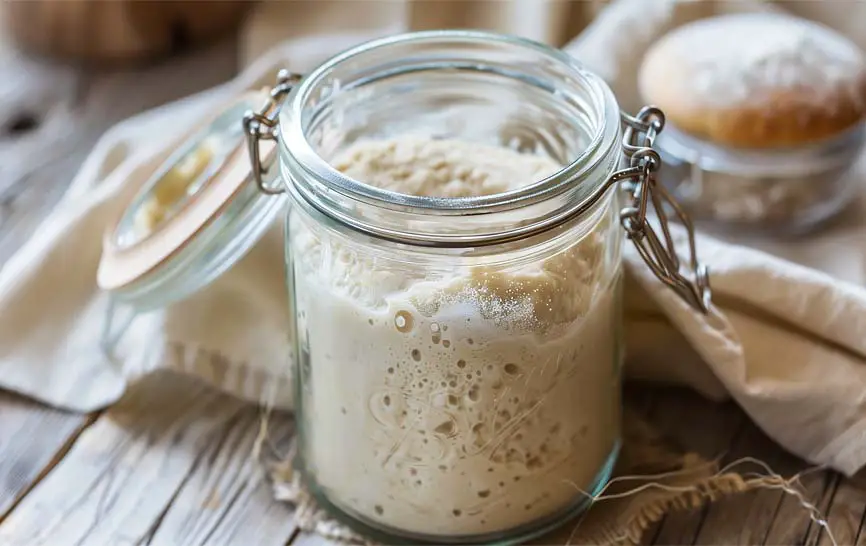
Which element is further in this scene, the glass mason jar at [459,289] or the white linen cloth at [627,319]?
the white linen cloth at [627,319]

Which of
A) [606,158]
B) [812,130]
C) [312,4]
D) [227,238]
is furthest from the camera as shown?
[312,4]

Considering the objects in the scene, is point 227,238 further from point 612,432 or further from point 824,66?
point 824,66

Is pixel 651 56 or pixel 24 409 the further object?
pixel 651 56

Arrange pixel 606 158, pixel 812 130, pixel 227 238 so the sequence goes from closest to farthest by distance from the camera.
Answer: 1. pixel 606 158
2. pixel 227 238
3. pixel 812 130

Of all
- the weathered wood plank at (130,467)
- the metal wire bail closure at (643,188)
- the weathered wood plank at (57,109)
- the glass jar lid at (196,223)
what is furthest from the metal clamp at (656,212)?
the weathered wood plank at (57,109)

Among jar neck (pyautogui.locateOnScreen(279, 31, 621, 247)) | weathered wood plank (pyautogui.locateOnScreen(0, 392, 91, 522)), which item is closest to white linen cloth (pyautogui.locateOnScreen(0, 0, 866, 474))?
weathered wood plank (pyautogui.locateOnScreen(0, 392, 91, 522))

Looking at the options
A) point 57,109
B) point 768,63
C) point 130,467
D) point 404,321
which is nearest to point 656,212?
point 404,321

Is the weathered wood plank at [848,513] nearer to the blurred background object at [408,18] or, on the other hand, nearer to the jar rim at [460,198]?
the jar rim at [460,198]

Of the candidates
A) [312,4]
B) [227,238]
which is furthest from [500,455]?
[312,4]

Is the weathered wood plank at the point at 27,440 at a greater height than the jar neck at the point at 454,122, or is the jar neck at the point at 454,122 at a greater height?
the jar neck at the point at 454,122
